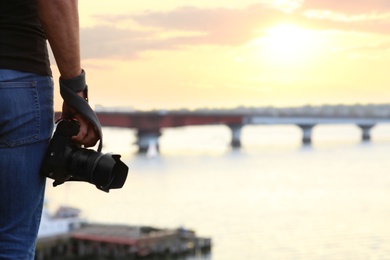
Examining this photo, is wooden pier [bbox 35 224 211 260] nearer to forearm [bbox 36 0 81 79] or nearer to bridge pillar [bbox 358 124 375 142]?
forearm [bbox 36 0 81 79]

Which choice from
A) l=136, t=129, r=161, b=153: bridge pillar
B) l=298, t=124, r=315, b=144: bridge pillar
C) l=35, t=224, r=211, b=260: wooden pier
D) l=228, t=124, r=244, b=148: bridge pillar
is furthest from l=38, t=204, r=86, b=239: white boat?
l=298, t=124, r=315, b=144: bridge pillar

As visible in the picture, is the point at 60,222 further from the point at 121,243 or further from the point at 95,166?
the point at 95,166

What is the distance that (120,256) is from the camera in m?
25.8

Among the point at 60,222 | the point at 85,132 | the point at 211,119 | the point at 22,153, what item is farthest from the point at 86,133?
the point at 211,119

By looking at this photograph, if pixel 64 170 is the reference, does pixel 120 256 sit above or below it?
below

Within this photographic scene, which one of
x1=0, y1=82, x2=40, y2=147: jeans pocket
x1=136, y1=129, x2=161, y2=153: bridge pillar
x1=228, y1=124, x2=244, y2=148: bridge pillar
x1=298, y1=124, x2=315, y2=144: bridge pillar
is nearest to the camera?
x1=0, y1=82, x2=40, y2=147: jeans pocket

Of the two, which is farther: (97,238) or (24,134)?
(97,238)

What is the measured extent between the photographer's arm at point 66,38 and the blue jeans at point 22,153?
0.04 meters

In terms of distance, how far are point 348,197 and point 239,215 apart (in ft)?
25.9

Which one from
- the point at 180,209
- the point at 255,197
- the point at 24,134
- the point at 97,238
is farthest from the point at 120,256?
the point at 24,134

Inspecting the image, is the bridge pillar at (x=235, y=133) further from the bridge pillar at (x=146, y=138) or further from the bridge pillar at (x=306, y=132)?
the bridge pillar at (x=146, y=138)

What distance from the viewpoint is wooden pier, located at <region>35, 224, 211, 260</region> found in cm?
2486

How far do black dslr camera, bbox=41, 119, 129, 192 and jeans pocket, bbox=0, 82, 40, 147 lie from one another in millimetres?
47

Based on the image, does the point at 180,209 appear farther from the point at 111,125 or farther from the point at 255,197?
the point at 111,125
